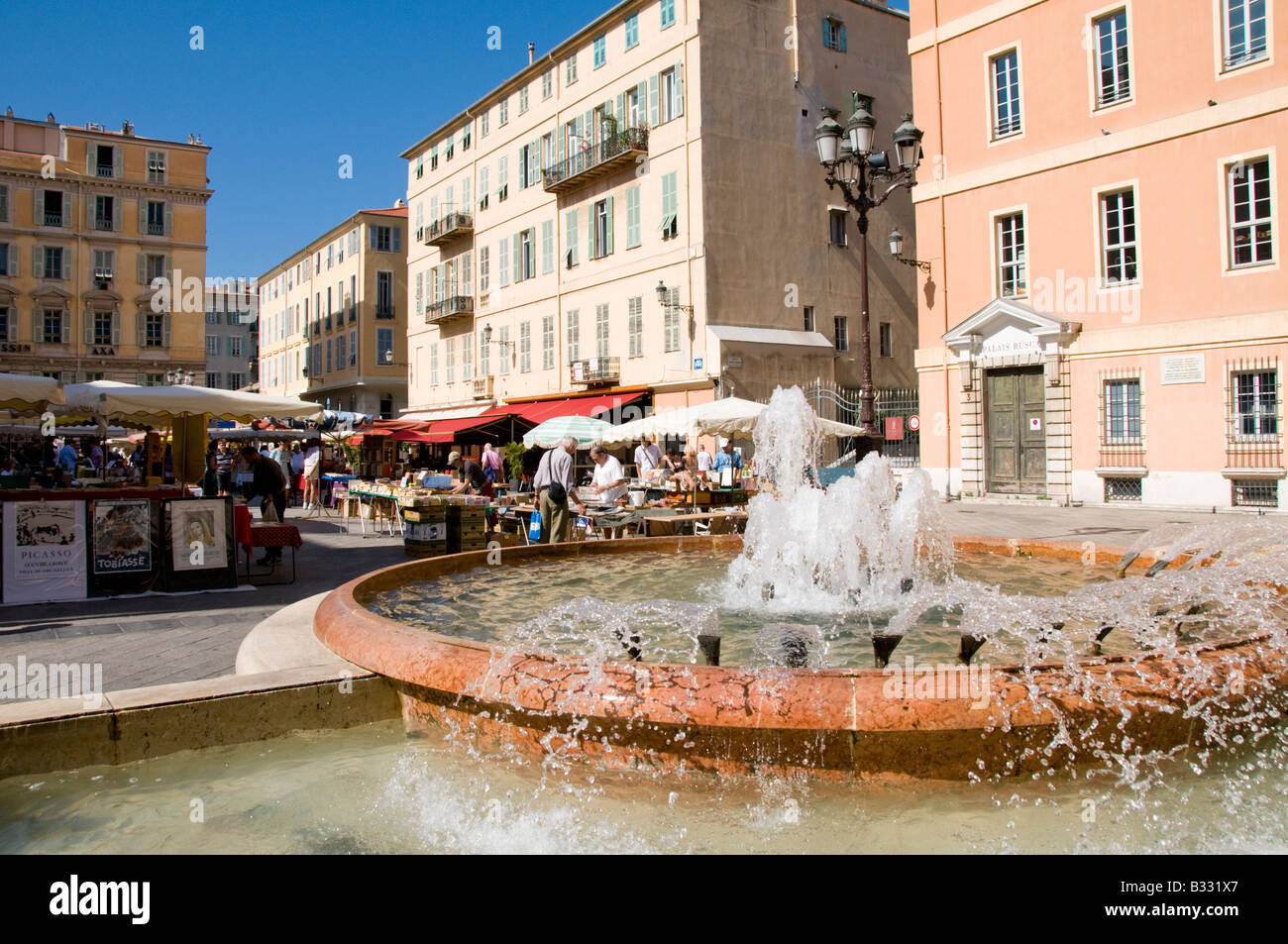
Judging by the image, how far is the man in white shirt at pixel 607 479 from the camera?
13.1 m

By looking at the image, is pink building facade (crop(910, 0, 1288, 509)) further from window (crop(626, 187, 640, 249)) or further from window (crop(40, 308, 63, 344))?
window (crop(40, 308, 63, 344))

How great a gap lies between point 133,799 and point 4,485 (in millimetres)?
11830

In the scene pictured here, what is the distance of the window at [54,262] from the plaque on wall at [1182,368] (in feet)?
165

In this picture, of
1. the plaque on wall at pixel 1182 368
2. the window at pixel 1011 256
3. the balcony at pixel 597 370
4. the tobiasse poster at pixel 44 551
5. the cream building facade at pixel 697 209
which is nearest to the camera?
the tobiasse poster at pixel 44 551

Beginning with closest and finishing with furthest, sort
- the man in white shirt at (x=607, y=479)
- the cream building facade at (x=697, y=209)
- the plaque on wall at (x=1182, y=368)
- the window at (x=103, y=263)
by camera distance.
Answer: the man in white shirt at (x=607, y=479)
the plaque on wall at (x=1182, y=368)
the cream building facade at (x=697, y=209)
the window at (x=103, y=263)

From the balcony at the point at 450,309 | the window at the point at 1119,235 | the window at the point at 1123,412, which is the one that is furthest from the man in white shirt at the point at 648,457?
the balcony at the point at 450,309

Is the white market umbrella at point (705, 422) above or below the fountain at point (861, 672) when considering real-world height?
above

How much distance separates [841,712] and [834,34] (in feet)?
97.2

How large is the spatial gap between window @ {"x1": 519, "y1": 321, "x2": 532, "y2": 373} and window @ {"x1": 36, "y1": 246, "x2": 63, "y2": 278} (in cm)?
2845

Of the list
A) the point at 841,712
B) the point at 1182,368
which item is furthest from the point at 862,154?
the point at 841,712

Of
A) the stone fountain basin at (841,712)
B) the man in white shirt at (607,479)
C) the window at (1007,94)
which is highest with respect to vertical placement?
the window at (1007,94)

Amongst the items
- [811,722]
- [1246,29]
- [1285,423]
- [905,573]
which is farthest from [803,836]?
[1246,29]

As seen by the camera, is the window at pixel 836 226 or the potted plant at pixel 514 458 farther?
the window at pixel 836 226

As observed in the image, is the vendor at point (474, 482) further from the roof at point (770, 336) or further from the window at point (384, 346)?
the window at point (384, 346)
